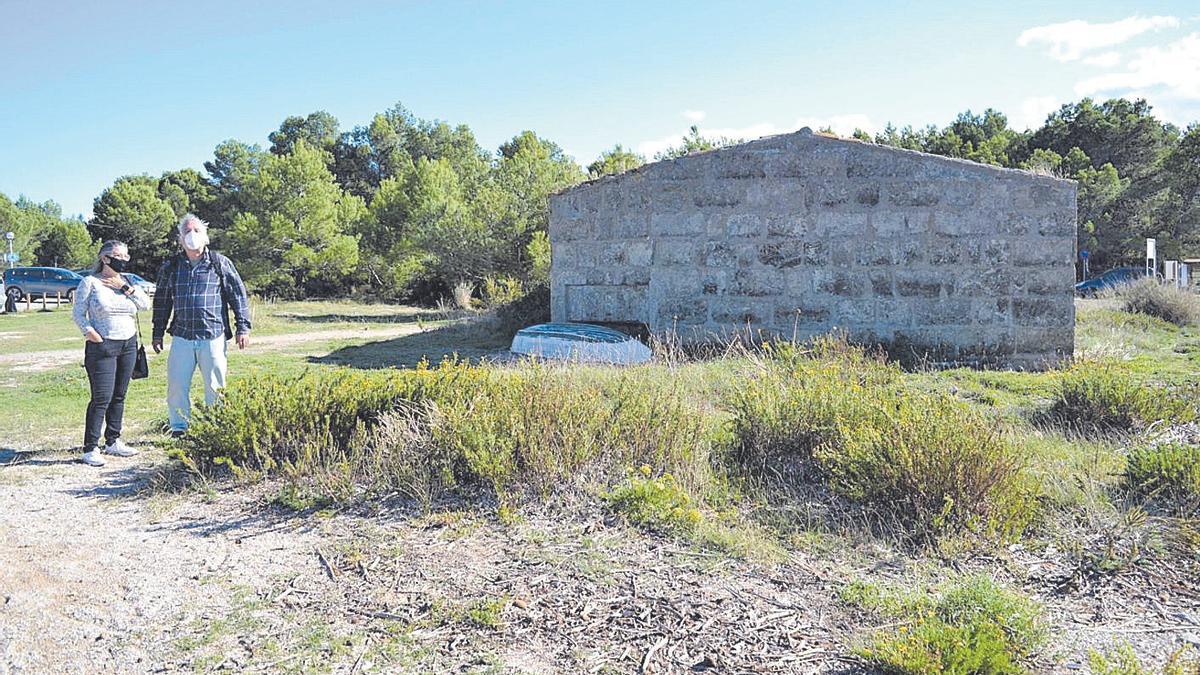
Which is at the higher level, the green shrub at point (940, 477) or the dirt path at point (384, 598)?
the green shrub at point (940, 477)

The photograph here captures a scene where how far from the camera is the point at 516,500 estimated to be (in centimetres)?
518

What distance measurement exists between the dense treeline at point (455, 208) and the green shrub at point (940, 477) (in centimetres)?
1695

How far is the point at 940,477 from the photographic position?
4758 mm

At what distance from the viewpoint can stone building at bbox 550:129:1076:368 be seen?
11.1 metres

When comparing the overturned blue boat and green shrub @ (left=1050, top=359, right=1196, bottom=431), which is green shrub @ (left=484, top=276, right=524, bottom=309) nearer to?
the overturned blue boat

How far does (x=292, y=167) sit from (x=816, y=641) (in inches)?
1483

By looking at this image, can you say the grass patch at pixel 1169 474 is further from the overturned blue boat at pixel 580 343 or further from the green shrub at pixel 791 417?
the overturned blue boat at pixel 580 343

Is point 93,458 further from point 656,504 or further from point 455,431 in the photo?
point 656,504

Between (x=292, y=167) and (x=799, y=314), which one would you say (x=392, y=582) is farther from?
(x=292, y=167)

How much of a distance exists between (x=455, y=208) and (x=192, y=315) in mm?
23108

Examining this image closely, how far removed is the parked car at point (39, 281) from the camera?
34.2 meters

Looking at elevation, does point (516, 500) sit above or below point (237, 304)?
below

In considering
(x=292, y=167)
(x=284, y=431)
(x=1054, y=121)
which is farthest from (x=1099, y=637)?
(x=1054, y=121)

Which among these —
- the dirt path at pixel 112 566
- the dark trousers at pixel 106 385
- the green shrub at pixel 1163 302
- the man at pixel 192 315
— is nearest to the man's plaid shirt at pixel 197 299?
the man at pixel 192 315
